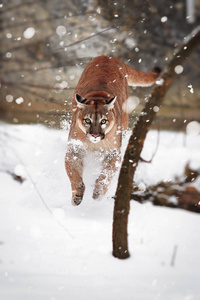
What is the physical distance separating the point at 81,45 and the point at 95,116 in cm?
94

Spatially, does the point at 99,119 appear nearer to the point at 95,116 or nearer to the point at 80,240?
the point at 95,116

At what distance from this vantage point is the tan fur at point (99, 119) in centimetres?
152

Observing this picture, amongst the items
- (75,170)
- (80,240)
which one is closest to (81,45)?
(75,170)

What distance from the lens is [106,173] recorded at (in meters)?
1.65

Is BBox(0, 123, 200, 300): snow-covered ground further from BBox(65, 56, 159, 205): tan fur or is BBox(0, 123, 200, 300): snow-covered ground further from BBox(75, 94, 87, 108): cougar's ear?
BBox(75, 94, 87, 108): cougar's ear

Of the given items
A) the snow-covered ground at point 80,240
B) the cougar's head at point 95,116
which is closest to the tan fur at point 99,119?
the cougar's head at point 95,116

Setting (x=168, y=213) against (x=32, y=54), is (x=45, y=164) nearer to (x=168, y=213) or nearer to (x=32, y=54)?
(x=32, y=54)

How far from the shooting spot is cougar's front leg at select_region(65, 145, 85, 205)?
1.56m

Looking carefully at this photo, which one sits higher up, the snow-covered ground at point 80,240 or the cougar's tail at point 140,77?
the cougar's tail at point 140,77

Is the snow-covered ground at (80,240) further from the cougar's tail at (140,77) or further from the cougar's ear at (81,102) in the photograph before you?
the cougar's tail at (140,77)

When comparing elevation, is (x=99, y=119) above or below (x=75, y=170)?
above

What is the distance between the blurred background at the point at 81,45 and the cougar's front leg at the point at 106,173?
0.29 meters

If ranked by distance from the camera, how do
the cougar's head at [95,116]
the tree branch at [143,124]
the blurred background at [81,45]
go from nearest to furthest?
1. the tree branch at [143,124]
2. the cougar's head at [95,116]
3. the blurred background at [81,45]

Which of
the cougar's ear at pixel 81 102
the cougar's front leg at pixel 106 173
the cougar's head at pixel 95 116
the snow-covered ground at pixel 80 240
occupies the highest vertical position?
the cougar's ear at pixel 81 102
